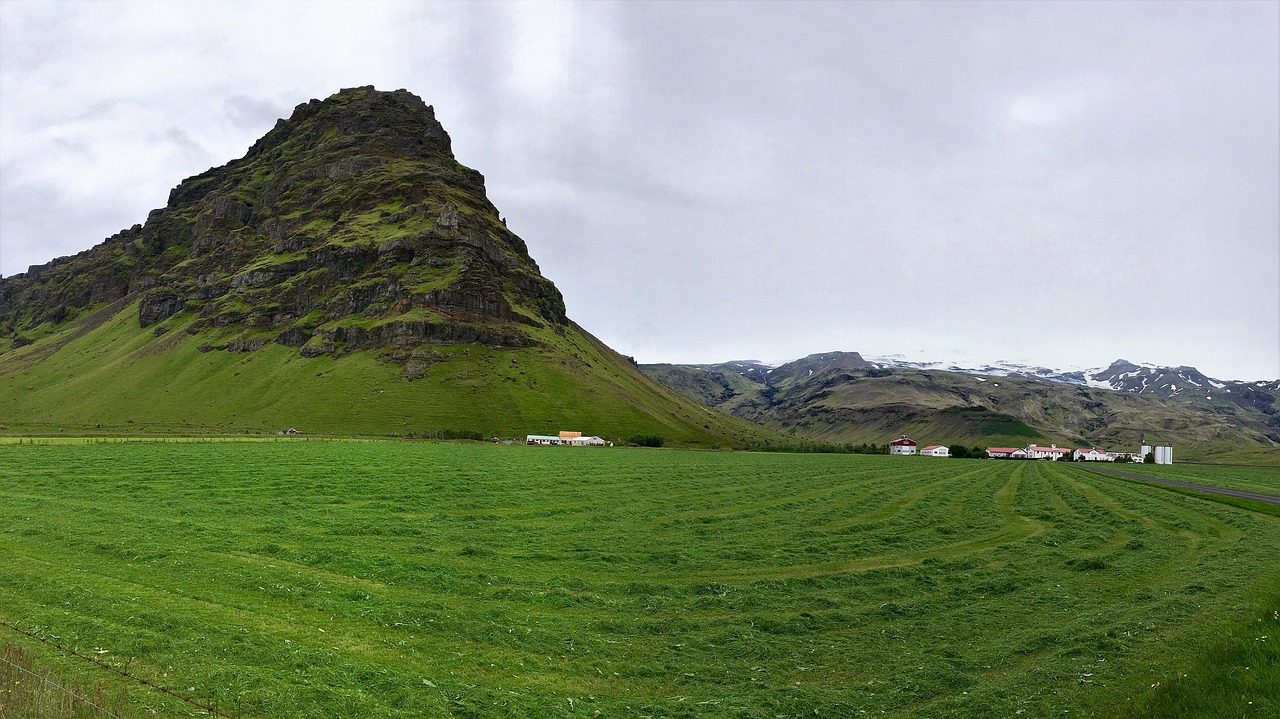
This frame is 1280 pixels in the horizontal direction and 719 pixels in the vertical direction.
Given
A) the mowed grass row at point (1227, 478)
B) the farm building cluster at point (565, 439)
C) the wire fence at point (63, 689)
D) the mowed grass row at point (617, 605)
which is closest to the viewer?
the wire fence at point (63, 689)

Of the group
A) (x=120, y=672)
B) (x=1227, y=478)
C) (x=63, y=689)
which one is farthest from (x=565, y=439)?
(x=63, y=689)

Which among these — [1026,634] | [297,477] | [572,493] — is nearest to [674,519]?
[572,493]

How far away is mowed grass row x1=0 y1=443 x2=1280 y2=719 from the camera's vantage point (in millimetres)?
13281

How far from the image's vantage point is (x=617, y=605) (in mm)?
19984

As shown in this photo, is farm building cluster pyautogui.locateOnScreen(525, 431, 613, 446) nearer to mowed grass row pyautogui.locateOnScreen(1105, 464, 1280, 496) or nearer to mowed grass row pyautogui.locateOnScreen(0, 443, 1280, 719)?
mowed grass row pyautogui.locateOnScreen(1105, 464, 1280, 496)

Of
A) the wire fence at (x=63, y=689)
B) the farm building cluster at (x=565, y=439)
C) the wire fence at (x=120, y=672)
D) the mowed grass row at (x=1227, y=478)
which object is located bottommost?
the farm building cluster at (x=565, y=439)

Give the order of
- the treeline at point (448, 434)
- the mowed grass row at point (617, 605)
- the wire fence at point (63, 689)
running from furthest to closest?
the treeline at point (448, 434) → the mowed grass row at point (617, 605) → the wire fence at point (63, 689)

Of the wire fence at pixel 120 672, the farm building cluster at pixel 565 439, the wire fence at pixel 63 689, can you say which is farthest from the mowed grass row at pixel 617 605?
the farm building cluster at pixel 565 439

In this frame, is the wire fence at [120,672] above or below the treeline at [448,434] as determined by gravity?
above

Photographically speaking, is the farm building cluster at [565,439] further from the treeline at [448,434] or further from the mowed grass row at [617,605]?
the mowed grass row at [617,605]

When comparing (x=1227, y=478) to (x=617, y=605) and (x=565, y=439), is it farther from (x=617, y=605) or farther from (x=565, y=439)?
(x=565, y=439)

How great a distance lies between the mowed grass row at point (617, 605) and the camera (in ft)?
43.6

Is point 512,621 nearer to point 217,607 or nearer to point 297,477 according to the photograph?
point 217,607

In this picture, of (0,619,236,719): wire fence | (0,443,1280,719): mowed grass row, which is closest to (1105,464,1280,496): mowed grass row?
(0,443,1280,719): mowed grass row
